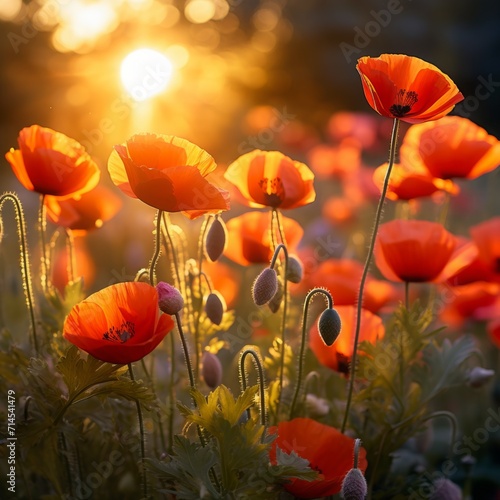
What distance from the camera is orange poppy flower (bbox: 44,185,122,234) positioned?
1.83m

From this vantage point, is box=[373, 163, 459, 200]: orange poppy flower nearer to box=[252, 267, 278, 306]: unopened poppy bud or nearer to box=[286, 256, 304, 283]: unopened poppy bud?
box=[286, 256, 304, 283]: unopened poppy bud

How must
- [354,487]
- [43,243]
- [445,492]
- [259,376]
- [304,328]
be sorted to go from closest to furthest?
[354,487]
[259,376]
[304,328]
[445,492]
[43,243]

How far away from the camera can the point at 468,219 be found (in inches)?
210

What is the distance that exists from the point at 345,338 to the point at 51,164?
2.36 ft

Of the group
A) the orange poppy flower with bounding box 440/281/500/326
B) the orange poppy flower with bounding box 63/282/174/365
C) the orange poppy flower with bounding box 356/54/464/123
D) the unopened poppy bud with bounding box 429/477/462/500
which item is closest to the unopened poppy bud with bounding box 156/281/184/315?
the orange poppy flower with bounding box 63/282/174/365

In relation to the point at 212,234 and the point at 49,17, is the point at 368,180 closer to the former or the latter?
the point at 212,234

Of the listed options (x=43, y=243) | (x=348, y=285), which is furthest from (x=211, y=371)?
(x=348, y=285)

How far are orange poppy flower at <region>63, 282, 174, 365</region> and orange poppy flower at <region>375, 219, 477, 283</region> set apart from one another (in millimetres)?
649

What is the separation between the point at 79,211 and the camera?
73.9 inches

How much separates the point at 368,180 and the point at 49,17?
3673mm

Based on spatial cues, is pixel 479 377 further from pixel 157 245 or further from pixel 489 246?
pixel 157 245

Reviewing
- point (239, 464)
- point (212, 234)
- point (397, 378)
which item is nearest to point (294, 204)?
point (212, 234)

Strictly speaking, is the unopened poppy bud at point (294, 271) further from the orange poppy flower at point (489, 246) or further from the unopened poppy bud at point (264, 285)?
the orange poppy flower at point (489, 246)

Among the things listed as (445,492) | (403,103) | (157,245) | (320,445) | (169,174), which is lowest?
(445,492)
